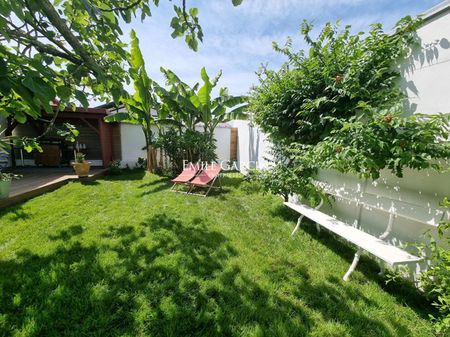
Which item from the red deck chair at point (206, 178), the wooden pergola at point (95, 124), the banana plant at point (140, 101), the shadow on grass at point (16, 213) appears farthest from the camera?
the wooden pergola at point (95, 124)

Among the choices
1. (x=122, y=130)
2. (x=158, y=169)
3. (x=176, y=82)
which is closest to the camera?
(x=176, y=82)

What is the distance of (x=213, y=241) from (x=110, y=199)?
356 centimetres

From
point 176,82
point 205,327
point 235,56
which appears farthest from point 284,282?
point 176,82

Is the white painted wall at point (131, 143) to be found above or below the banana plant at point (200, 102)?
below

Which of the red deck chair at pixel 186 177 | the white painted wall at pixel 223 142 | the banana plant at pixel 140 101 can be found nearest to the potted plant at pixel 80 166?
the banana plant at pixel 140 101

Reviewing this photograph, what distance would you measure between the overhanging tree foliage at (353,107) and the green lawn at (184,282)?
1.46m

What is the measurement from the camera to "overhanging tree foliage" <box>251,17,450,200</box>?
238 centimetres

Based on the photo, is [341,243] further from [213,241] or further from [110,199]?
[110,199]

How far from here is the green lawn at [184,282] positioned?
1.93 meters

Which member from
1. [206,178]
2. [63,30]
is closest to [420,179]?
[63,30]

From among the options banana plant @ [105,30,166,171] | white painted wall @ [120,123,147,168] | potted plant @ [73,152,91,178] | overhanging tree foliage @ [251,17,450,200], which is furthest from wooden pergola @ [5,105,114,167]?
overhanging tree foliage @ [251,17,450,200]

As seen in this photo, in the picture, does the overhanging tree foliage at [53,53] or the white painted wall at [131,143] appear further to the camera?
the white painted wall at [131,143]

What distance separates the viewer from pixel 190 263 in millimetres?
2807

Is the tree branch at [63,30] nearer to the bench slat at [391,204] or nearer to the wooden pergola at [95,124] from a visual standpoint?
the bench slat at [391,204]
